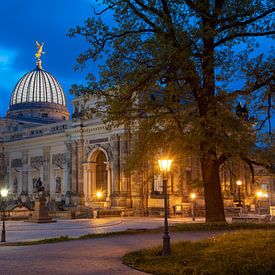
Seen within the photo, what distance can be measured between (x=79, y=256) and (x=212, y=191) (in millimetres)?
9427

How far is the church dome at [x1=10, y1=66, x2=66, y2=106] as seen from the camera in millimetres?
81938

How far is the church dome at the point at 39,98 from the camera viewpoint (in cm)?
7938

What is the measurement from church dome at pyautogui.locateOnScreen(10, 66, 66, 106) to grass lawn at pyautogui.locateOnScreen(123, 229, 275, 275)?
69770 mm

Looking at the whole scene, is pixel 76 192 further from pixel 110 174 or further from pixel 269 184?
pixel 269 184

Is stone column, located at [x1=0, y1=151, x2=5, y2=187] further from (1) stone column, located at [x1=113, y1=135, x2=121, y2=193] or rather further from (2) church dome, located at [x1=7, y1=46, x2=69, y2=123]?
(1) stone column, located at [x1=113, y1=135, x2=121, y2=193]

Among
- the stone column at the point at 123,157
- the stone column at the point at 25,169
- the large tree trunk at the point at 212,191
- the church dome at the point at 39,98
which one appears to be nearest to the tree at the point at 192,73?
the large tree trunk at the point at 212,191

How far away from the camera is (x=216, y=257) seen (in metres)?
12.4

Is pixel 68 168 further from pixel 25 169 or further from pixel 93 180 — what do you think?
pixel 25 169

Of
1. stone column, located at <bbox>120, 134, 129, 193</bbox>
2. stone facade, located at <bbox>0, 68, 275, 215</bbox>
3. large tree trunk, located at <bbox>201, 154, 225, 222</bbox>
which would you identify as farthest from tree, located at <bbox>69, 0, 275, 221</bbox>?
stone column, located at <bbox>120, 134, 129, 193</bbox>

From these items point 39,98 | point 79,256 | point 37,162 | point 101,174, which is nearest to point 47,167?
point 37,162

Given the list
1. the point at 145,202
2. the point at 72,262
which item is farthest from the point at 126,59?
the point at 145,202

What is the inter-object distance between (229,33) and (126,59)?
482 centimetres

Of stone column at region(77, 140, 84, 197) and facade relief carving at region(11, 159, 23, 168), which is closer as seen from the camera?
stone column at region(77, 140, 84, 197)

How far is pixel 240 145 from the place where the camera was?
67.1ft
